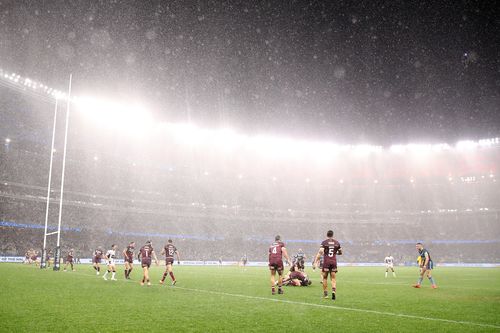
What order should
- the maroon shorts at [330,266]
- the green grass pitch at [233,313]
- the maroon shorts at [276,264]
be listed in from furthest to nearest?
the maroon shorts at [276,264] → the maroon shorts at [330,266] → the green grass pitch at [233,313]

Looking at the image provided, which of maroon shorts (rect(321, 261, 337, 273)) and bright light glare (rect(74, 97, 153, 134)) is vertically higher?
bright light glare (rect(74, 97, 153, 134))

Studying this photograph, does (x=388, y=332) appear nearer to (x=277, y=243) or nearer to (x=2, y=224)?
→ (x=277, y=243)

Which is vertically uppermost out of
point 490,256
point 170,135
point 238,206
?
point 170,135

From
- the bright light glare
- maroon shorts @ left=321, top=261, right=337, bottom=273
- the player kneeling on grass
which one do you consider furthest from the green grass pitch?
the bright light glare

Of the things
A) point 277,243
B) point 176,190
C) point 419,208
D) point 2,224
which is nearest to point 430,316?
point 277,243

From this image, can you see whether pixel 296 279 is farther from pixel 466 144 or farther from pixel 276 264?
pixel 466 144

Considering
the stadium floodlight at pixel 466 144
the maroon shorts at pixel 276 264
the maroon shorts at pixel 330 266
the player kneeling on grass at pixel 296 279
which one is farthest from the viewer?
the stadium floodlight at pixel 466 144

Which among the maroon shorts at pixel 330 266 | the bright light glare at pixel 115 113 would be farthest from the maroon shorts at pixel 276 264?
the bright light glare at pixel 115 113

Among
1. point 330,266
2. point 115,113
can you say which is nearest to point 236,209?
point 115,113

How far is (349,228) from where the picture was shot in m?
90.0

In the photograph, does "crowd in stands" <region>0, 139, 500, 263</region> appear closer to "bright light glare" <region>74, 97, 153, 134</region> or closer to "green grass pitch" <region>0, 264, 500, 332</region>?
"bright light glare" <region>74, 97, 153, 134</region>

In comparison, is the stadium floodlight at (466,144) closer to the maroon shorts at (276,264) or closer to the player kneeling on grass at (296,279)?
the player kneeling on grass at (296,279)

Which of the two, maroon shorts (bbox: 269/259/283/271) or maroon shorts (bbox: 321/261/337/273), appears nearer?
maroon shorts (bbox: 321/261/337/273)

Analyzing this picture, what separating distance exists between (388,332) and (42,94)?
59.0 metres
